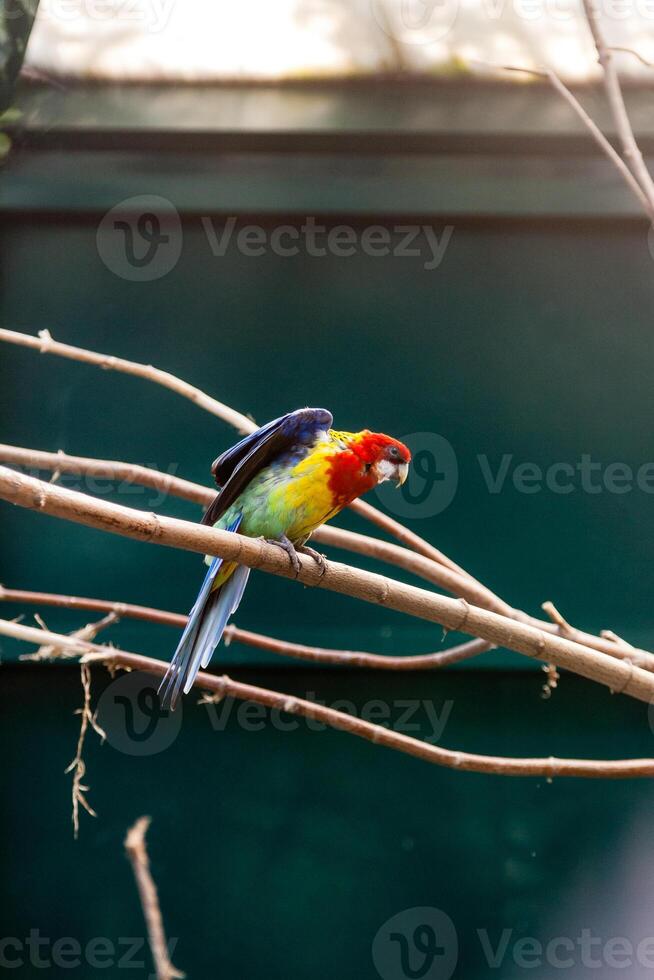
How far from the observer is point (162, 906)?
2.52 meters

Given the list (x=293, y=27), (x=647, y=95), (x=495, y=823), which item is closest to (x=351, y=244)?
(x=293, y=27)

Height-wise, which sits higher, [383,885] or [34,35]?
[34,35]

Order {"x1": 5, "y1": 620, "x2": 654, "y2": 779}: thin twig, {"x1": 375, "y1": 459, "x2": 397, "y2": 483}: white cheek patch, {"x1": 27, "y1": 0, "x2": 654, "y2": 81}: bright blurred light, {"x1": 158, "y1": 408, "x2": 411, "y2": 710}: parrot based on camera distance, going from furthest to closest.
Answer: {"x1": 27, "y1": 0, "x2": 654, "y2": 81}: bright blurred light
{"x1": 375, "y1": 459, "x2": 397, "y2": 483}: white cheek patch
{"x1": 158, "y1": 408, "x2": 411, "y2": 710}: parrot
{"x1": 5, "y1": 620, "x2": 654, "y2": 779}: thin twig

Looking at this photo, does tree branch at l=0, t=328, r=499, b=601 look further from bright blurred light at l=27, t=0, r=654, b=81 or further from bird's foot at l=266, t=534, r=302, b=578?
bright blurred light at l=27, t=0, r=654, b=81

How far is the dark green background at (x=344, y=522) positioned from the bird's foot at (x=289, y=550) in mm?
914

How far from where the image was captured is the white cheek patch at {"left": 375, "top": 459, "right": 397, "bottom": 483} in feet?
5.87

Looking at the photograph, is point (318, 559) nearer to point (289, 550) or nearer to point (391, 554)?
point (289, 550)

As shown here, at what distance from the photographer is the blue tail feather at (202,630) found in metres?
1.62

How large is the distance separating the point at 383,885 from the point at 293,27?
247 centimetres

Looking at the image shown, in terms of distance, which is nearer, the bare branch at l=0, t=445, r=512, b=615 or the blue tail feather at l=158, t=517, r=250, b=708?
the blue tail feather at l=158, t=517, r=250, b=708

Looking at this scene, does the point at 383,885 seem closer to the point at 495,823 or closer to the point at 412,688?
the point at 495,823

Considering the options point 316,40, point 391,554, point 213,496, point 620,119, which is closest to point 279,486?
point 213,496

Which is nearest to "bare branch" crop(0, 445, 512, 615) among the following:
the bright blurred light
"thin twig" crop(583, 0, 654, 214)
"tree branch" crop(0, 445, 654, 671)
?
"tree branch" crop(0, 445, 654, 671)

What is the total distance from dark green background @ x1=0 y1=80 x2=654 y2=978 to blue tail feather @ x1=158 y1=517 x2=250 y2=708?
0.80 meters
